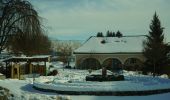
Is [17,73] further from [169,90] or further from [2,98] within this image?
[2,98]

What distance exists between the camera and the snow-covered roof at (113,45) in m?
68.9

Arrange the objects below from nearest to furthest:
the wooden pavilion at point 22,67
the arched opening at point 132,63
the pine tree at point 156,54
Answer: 1. the wooden pavilion at point 22,67
2. the pine tree at point 156,54
3. the arched opening at point 132,63

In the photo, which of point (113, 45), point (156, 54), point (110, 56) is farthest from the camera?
point (113, 45)

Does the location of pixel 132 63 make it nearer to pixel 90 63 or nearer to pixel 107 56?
pixel 107 56

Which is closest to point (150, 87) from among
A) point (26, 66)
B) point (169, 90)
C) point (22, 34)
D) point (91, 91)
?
point (169, 90)

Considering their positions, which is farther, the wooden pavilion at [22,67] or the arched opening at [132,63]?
the arched opening at [132,63]

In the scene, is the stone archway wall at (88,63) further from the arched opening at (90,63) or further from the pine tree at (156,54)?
the pine tree at (156,54)

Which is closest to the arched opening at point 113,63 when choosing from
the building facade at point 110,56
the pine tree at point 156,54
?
the building facade at point 110,56

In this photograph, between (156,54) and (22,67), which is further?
(156,54)

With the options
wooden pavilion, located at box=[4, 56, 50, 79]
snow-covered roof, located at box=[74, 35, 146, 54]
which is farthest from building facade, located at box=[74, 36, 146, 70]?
wooden pavilion, located at box=[4, 56, 50, 79]

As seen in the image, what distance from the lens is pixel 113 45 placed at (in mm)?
71625

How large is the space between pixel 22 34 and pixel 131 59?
127ft

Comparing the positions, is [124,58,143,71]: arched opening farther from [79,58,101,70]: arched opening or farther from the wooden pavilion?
the wooden pavilion

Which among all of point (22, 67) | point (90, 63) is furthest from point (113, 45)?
point (22, 67)
